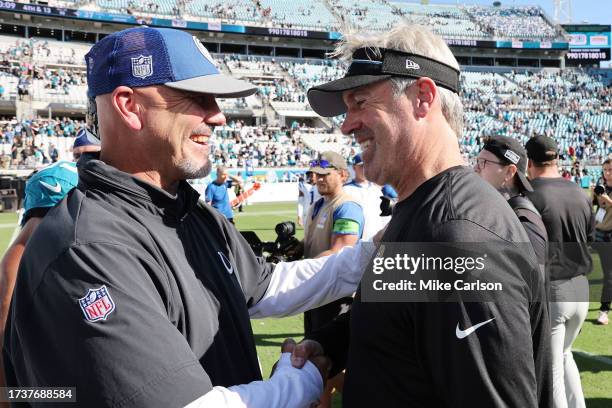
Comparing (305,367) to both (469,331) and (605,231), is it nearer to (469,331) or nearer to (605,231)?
(469,331)

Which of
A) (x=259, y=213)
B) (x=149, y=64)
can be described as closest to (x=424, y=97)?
(x=149, y=64)

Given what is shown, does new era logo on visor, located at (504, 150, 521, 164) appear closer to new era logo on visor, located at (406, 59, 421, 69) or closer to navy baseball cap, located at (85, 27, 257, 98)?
new era logo on visor, located at (406, 59, 421, 69)

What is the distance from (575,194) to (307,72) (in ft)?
171

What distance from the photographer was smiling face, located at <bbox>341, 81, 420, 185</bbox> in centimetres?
176

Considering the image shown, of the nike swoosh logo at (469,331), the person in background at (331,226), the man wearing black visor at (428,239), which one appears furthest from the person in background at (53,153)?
the nike swoosh logo at (469,331)

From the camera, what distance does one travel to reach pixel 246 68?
172 feet

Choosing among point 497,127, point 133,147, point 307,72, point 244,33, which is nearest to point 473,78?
point 497,127

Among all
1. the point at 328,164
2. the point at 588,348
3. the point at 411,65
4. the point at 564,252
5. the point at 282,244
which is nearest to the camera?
the point at 411,65

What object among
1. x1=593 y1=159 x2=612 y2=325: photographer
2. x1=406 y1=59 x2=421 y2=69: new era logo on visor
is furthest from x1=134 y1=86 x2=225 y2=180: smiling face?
x1=593 y1=159 x2=612 y2=325: photographer

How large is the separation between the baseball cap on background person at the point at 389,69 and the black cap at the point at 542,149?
9.09 feet

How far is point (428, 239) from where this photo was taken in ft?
4.77

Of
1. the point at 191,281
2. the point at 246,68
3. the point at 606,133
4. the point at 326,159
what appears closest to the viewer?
the point at 191,281

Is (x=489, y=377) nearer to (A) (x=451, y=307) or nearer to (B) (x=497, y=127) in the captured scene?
(A) (x=451, y=307)

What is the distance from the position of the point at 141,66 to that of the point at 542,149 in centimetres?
345
